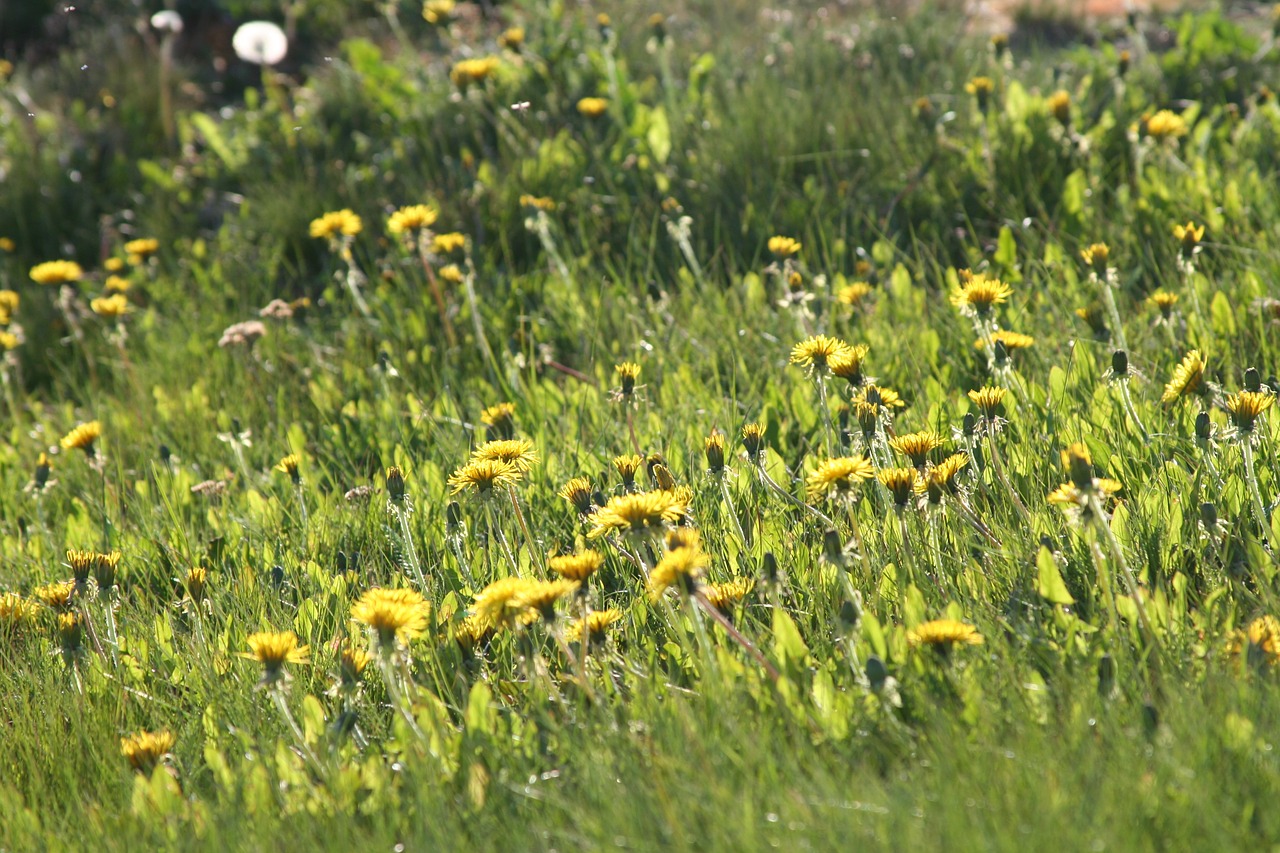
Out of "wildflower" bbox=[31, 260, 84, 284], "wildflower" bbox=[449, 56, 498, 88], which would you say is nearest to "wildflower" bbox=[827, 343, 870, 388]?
"wildflower" bbox=[449, 56, 498, 88]

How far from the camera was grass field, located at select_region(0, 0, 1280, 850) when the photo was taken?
175 centimetres

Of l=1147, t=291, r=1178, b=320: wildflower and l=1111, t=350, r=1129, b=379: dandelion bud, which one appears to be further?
l=1147, t=291, r=1178, b=320: wildflower

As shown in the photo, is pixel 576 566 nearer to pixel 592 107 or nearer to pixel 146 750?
pixel 146 750

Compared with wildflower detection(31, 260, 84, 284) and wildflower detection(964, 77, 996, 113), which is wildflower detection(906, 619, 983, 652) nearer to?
wildflower detection(964, 77, 996, 113)

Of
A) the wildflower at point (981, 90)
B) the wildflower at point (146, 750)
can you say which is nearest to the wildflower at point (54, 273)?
the wildflower at point (146, 750)

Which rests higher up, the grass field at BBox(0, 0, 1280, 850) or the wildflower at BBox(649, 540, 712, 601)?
the wildflower at BBox(649, 540, 712, 601)

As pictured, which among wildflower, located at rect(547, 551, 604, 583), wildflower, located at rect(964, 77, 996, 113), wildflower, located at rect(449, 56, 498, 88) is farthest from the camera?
wildflower, located at rect(449, 56, 498, 88)

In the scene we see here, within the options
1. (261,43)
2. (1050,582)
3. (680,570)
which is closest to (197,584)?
(680,570)

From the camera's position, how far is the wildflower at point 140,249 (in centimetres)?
476

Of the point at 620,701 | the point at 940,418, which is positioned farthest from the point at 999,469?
the point at 620,701

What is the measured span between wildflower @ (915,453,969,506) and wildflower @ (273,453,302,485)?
162 cm

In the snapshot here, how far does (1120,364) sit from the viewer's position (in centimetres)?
236

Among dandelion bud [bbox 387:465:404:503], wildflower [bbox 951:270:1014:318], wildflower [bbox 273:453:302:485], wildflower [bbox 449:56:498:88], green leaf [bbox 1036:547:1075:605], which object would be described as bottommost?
wildflower [bbox 273:453:302:485]

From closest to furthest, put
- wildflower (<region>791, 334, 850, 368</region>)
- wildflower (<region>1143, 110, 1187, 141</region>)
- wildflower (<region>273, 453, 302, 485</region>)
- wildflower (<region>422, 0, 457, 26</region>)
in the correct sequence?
1. wildflower (<region>791, 334, 850, 368</region>)
2. wildflower (<region>273, 453, 302, 485</region>)
3. wildflower (<region>1143, 110, 1187, 141</region>)
4. wildflower (<region>422, 0, 457, 26</region>)
